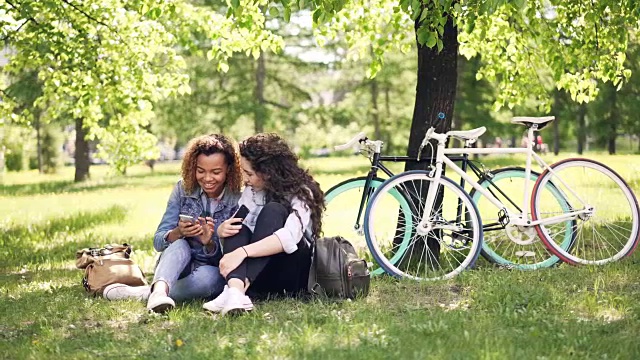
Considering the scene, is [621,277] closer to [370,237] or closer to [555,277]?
[555,277]

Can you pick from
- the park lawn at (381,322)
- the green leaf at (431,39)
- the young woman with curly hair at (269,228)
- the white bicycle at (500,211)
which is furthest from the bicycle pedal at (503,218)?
the young woman with curly hair at (269,228)

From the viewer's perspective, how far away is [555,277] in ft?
21.5

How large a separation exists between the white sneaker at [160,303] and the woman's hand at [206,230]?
1.84 feet

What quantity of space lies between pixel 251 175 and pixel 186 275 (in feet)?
2.95

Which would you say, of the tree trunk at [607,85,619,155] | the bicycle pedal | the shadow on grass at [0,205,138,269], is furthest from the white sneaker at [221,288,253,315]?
the tree trunk at [607,85,619,155]

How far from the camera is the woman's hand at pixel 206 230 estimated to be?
590cm

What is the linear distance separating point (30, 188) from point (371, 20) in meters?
18.1

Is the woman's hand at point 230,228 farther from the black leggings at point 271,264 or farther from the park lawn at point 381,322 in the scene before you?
the park lawn at point 381,322

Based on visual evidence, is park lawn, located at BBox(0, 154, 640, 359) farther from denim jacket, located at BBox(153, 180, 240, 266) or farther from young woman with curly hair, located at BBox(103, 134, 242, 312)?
denim jacket, located at BBox(153, 180, 240, 266)

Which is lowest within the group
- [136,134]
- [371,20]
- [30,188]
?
[30,188]

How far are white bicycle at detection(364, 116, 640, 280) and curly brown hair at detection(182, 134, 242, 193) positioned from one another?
107cm

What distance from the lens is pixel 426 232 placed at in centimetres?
671

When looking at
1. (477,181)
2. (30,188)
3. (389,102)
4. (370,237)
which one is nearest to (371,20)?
(477,181)

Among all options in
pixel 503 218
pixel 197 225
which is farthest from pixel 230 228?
pixel 503 218
